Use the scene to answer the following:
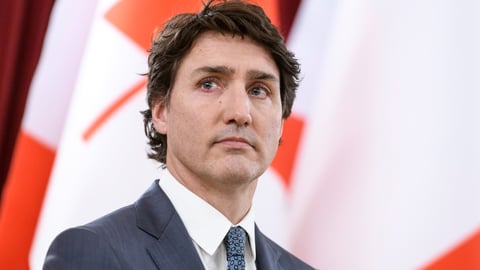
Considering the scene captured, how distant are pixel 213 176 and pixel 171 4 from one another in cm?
54

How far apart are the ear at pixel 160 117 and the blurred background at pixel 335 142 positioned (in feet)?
0.69

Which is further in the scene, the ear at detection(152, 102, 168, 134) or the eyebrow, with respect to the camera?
the ear at detection(152, 102, 168, 134)

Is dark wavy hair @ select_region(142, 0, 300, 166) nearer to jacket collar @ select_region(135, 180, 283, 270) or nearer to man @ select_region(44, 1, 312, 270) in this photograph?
man @ select_region(44, 1, 312, 270)

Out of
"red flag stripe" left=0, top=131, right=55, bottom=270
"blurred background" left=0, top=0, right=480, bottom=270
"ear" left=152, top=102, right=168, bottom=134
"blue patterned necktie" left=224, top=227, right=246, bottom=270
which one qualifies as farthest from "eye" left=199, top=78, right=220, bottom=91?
"red flag stripe" left=0, top=131, right=55, bottom=270

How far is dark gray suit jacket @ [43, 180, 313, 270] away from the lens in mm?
1076

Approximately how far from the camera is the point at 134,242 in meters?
1.16

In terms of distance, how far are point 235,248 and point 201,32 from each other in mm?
363

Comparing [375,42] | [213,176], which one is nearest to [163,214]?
[213,176]

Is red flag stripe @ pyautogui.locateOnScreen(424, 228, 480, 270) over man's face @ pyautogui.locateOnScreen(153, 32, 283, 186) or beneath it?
beneath

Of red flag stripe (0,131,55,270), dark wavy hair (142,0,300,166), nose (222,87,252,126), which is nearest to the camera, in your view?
nose (222,87,252,126)

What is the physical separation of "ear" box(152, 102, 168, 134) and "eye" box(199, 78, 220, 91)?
0.11 m

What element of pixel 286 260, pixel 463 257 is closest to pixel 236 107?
pixel 286 260

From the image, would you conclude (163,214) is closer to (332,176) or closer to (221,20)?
(221,20)

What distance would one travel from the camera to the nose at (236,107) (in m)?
1.19
